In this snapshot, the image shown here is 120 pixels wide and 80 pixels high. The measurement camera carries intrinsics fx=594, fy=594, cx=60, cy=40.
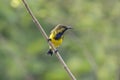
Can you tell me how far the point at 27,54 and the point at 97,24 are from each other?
1.20 meters

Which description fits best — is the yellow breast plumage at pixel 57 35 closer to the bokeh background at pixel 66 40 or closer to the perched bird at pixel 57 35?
the perched bird at pixel 57 35

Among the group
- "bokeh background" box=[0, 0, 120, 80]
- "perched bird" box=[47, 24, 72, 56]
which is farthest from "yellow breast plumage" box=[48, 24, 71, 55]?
"bokeh background" box=[0, 0, 120, 80]

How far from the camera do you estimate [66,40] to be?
8414 mm

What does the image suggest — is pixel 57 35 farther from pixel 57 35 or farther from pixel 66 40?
pixel 66 40

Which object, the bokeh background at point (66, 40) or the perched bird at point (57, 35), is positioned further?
the bokeh background at point (66, 40)

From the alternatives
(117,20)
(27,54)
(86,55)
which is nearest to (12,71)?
(27,54)

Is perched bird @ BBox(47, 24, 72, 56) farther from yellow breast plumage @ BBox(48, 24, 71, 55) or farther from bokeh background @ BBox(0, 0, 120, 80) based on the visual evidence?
bokeh background @ BBox(0, 0, 120, 80)

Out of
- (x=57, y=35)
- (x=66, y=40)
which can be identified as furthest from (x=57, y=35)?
(x=66, y=40)

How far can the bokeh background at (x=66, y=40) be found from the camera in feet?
26.6

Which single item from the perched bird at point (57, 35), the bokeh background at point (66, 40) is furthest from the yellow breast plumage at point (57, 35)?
the bokeh background at point (66, 40)

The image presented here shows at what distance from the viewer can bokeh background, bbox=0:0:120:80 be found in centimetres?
810

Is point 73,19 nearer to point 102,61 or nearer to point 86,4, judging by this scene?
point 86,4

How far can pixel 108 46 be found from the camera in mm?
8375

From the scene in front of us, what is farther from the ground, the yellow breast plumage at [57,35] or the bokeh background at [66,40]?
the yellow breast plumage at [57,35]
